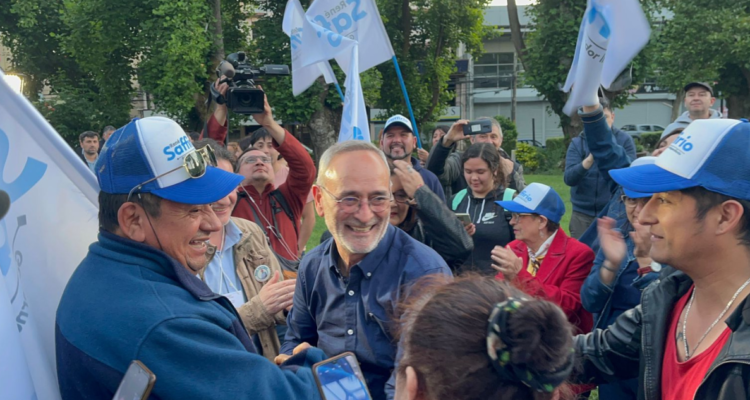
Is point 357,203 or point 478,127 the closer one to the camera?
point 357,203

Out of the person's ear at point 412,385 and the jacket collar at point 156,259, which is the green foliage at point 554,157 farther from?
the person's ear at point 412,385

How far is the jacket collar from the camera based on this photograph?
6.08 feet

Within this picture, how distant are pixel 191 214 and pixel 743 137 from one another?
1.68 meters

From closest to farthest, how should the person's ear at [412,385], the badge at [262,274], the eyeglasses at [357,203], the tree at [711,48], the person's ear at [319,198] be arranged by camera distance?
the person's ear at [412,385], the eyeglasses at [357,203], the person's ear at [319,198], the badge at [262,274], the tree at [711,48]

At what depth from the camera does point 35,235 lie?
6.66ft

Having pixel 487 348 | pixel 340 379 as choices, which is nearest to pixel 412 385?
pixel 487 348

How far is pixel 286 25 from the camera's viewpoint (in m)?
6.92

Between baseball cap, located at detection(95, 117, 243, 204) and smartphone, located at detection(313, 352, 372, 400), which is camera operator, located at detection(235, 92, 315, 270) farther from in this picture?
smartphone, located at detection(313, 352, 372, 400)

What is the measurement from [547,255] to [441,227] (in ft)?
3.32

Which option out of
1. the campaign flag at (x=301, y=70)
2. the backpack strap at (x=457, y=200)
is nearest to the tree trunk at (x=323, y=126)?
the campaign flag at (x=301, y=70)

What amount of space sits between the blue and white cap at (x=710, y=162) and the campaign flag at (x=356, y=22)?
14.3 ft

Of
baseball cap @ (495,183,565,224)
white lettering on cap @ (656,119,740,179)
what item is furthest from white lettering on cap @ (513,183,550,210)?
white lettering on cap @ (656,119,740,179)

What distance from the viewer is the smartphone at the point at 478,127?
247 inches

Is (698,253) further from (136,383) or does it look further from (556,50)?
(556,50)
